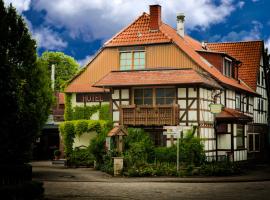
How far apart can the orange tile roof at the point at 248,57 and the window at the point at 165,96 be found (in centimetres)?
1280

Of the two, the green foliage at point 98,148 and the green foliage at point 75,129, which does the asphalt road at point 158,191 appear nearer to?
the green foliage at point 98,148

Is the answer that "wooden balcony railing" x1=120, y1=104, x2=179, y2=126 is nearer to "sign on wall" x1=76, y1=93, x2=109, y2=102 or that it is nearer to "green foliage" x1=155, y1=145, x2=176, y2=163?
"green foliage" x1=155, y1=145, x2=176, y2=163

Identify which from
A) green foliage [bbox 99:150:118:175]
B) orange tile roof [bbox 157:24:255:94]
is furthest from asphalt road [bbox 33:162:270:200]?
orange tile roof [bbox 157:24:255:94]

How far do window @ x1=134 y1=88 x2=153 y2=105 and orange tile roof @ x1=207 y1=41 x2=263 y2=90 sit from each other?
13.2 meters

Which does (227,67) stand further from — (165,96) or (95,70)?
(95,70)

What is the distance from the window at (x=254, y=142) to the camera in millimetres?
45406

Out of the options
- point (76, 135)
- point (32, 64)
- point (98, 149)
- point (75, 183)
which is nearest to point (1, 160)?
point (75, 183)

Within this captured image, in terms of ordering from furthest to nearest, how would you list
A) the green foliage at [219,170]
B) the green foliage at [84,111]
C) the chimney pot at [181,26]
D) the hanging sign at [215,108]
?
the chimney pot at [181,26], the green foliage at [84,111], the hanging sign at [215,108], the green foliage at [219,170]

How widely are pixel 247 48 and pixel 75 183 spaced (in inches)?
991

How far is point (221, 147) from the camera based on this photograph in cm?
3931

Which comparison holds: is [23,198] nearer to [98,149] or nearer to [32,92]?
[32,92]

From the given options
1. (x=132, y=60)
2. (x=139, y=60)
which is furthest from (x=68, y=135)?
(x=139, y=60)

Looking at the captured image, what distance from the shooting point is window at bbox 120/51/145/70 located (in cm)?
3844

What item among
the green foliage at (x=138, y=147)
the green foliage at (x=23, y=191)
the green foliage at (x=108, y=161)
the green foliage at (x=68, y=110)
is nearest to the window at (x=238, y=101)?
the green foliage at (x=138, y=147)
